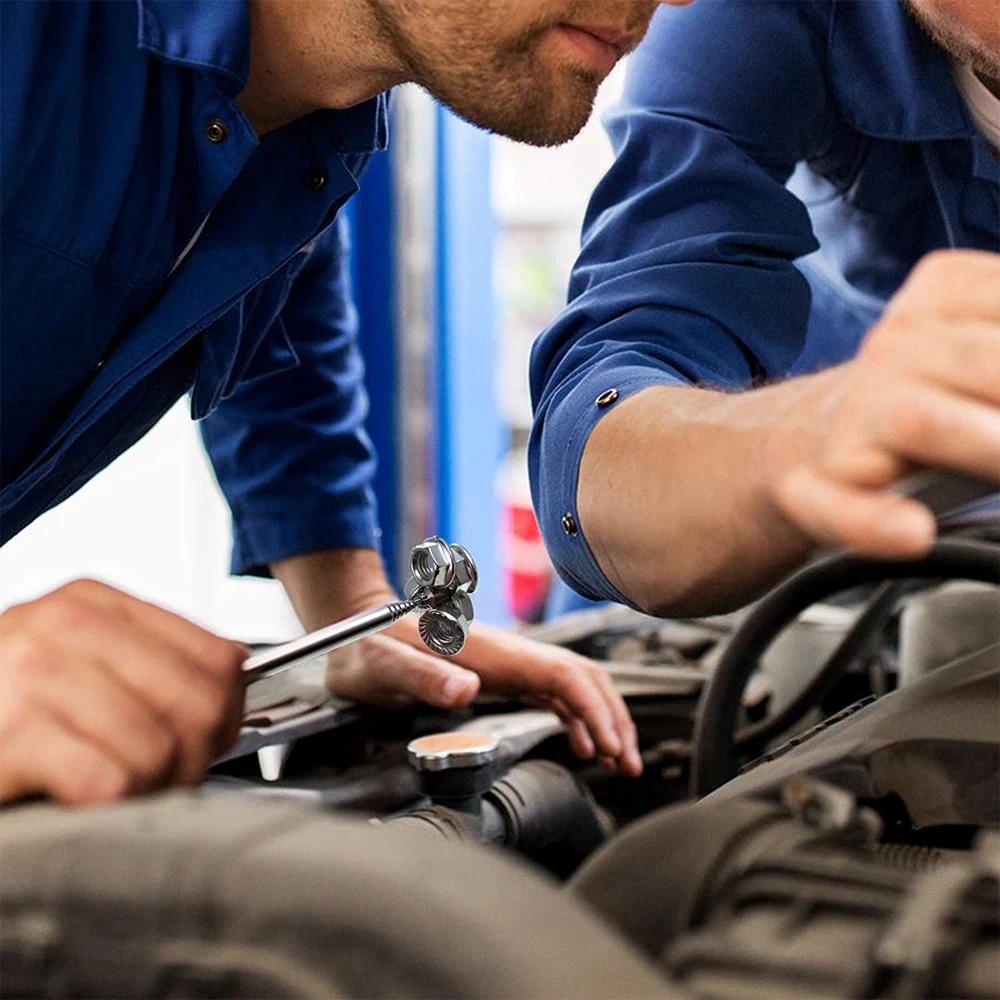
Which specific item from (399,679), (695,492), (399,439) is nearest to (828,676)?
(399,679)

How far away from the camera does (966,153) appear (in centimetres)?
115

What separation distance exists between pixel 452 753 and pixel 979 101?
2.33 feet

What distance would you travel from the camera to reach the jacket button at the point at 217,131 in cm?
96

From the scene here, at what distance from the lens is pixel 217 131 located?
96cm

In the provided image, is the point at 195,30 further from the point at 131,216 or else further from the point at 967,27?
the point at 967,27

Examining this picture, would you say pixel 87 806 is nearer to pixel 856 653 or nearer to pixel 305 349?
pixel 856 653

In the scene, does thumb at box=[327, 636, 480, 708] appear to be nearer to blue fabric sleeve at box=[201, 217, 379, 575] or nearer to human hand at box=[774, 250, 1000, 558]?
blue fabric sleeve at box=[201, 217, 379, 575]

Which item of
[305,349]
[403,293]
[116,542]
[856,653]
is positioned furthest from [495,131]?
[116,542]

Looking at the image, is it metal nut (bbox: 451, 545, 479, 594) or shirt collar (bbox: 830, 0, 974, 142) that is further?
shirt collar (bbox: 830, 0, 974, 142)

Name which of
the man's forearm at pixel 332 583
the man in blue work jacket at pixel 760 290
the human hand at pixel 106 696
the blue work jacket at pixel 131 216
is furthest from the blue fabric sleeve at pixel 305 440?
the human hand at pixel 106 696

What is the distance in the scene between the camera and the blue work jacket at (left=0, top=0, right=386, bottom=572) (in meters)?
0.90

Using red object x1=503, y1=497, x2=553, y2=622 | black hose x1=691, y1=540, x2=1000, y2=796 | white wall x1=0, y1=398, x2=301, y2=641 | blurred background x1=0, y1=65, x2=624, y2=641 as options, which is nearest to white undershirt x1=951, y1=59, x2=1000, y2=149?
black hose x1=691, y1=540, x2=1000, y2=796

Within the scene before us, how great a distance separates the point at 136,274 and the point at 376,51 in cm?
26

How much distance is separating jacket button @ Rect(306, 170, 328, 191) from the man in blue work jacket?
0.73ft
